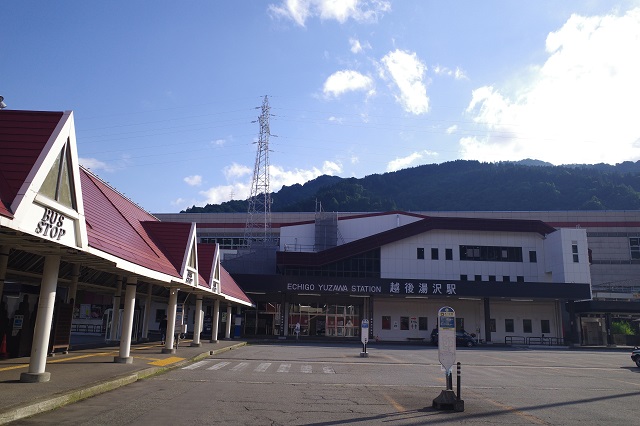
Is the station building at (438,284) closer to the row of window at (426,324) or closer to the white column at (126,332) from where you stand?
the row of window at (426,324)

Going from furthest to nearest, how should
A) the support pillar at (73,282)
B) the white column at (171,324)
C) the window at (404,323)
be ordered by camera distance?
1. the window at (404,323)
2. the white column at (171,324)
3. the support pillar at (73,282)

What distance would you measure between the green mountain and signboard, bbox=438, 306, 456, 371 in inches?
3772

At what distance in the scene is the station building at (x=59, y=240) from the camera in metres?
9.64

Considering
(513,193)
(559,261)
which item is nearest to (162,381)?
(559,261)

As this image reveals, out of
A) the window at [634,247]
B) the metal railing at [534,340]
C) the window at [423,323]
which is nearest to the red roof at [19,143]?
the window at [423,323]

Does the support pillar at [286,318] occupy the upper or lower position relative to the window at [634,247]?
lower

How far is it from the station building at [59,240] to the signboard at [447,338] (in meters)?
8.58

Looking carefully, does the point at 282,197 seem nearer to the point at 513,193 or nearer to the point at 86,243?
the point at 513,193

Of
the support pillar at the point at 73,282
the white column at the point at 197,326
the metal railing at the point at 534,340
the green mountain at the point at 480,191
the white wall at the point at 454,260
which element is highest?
the green mountain at the point at 480,191

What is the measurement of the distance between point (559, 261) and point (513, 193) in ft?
315

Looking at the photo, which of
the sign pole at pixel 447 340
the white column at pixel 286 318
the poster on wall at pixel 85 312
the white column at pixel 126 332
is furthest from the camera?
the poster on wall at pixel 85 312

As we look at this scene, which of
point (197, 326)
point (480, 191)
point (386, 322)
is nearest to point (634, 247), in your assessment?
point (386, 322)

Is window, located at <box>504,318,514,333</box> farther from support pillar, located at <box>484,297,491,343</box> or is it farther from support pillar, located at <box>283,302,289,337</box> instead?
support pillar, located at <box>283,302,289,337</box>

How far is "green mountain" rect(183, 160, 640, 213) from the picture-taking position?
126 metres
